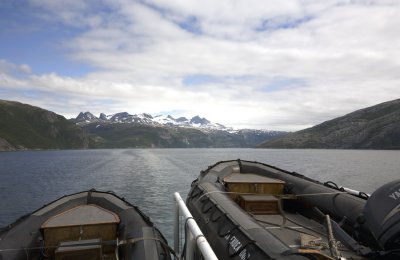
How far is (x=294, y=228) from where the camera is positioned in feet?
30.9

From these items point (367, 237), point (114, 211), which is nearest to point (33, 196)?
point (114, 211)

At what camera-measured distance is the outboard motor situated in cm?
579

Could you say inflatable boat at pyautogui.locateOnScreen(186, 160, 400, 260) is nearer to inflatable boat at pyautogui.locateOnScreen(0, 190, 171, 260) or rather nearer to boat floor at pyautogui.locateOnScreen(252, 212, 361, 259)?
boat floor at pyautogui.locateOnScreen(252, 212, 361, 259)

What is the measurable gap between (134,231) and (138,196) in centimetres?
2363

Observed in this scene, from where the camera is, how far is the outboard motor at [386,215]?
579cm

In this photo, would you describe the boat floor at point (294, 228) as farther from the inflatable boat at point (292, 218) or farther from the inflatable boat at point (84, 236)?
the inflatable boat at point (84, 236)

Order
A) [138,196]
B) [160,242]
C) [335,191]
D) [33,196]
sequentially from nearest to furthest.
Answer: [160,242] < [335,191] < [138,196] < [33,196]

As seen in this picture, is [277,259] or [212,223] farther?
[212,223]

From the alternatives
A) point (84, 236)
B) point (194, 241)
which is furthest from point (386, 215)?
point (84, 236)

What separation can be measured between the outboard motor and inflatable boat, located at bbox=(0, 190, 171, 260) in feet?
13.4

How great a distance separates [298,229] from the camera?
9.44 metres

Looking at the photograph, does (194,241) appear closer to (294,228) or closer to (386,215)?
(386,215)

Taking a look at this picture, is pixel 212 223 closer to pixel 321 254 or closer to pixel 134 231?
pixel 134 231

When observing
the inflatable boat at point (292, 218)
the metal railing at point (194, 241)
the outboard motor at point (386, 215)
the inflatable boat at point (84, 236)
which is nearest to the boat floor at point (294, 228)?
the inflatable boat at point (292, 218)
